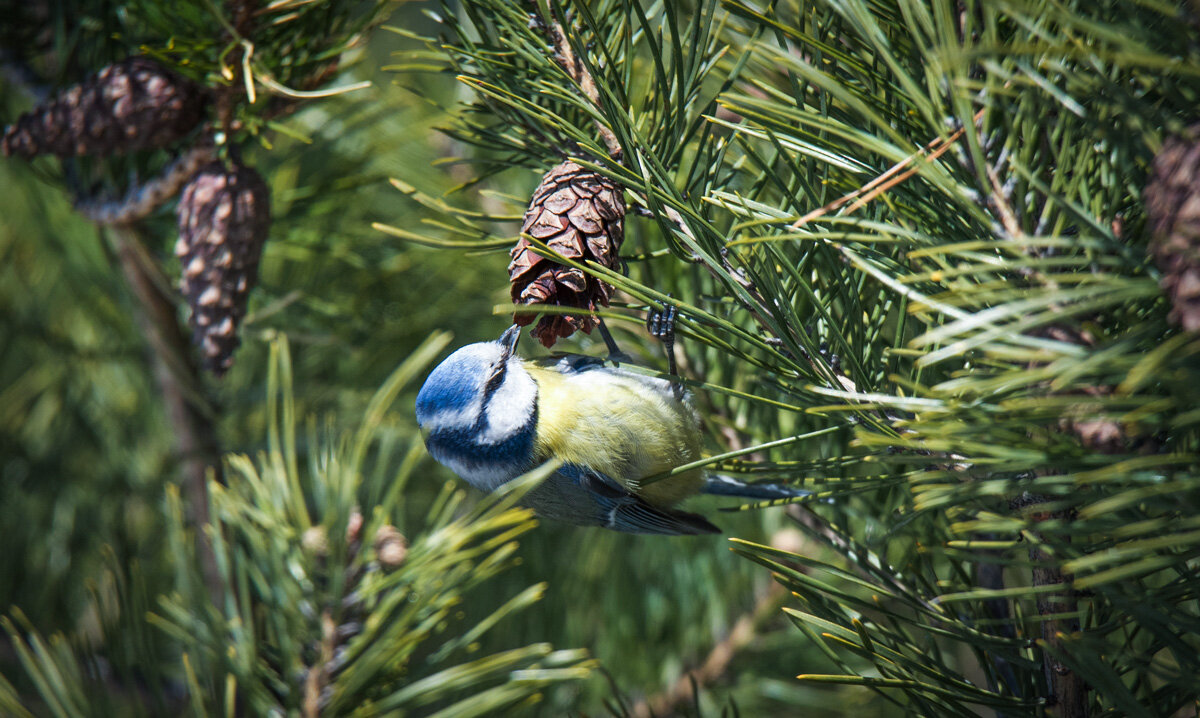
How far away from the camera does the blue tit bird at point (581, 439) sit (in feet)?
3.33

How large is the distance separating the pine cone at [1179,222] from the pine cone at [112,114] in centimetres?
87

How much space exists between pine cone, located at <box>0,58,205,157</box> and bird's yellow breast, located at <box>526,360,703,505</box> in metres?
0.56

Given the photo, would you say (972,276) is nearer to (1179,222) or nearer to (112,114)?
(1179,222)

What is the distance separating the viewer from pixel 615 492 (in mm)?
1031

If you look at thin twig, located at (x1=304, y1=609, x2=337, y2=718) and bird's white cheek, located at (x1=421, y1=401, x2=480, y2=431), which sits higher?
bird's white cheek, located at (x1=421, y1=401, x2=480, y2=431)

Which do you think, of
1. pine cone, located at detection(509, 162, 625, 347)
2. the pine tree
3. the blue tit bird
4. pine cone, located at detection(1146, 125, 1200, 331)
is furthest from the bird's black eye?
pine cone, located at detection(1146, 125, 1200, 331)

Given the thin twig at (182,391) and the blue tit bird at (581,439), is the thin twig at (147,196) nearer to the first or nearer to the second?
the thin twig at (182,391)

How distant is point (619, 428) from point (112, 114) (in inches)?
26.8

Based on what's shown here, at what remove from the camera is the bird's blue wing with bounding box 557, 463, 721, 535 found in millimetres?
1032

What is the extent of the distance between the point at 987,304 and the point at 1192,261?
149mm

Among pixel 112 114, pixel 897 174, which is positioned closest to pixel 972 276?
pixel 897 174

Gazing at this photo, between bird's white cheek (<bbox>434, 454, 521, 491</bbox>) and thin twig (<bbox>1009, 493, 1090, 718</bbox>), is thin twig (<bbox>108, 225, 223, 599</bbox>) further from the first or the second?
thin twig (<bbox>1009, 493, 1090, 718</bbox>)

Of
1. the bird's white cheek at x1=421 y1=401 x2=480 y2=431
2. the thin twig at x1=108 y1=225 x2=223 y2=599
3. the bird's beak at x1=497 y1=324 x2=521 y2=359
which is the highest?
the bird's beak at x1=497 y1=324 x2=521 y2=359

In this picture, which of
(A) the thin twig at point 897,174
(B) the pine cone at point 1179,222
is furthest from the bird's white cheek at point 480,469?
(B) the pine cone at point 1179,222
